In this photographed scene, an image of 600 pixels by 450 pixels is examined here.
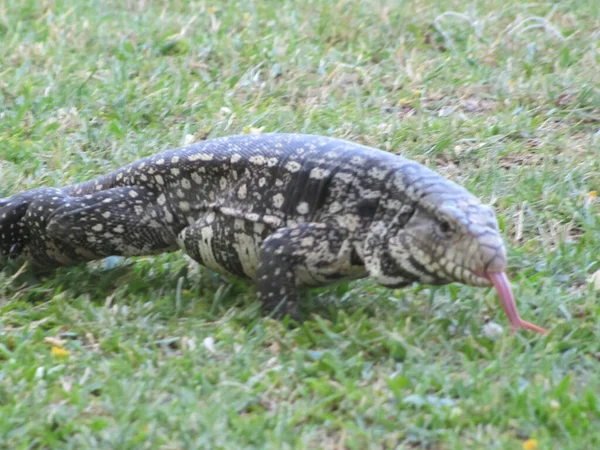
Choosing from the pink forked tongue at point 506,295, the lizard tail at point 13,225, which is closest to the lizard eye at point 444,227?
the pink forked tongue at point 506,295

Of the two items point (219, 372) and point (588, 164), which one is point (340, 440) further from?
point (588, 164)

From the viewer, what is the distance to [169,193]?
556 centimetres

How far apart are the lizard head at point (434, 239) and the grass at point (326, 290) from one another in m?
0.27

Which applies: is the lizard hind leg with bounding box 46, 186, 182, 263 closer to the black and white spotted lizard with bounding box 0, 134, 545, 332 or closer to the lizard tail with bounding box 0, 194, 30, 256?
the black and white spotted lizard with bounding box 0, 134, 545, 332

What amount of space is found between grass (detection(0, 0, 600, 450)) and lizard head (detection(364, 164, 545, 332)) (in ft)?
0.90

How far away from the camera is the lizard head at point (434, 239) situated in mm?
4633

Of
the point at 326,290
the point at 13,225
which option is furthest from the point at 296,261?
the point at 13,225

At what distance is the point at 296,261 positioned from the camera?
5.05 m

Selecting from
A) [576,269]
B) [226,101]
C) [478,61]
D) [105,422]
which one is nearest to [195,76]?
[226,101]

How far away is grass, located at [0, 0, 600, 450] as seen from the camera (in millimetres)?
4250

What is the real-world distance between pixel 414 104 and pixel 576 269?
103 inches

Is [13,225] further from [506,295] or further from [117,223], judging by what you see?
[506,295]

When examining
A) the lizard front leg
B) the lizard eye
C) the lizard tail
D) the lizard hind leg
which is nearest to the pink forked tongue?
the lizard eye

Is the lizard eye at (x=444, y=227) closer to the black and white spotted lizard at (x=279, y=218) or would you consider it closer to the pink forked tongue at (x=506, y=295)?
the black and white spotted lizard at (x=279, y=218)
